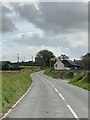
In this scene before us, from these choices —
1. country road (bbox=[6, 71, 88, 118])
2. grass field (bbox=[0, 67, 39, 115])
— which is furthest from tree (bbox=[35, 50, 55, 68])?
country road (bbox=[6, 71, 88, 118])

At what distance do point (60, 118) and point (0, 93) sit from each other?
30.0ft

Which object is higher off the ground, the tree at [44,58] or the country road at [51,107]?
the tree at [44,58]

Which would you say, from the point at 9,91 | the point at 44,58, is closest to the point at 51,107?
the point at 9,91

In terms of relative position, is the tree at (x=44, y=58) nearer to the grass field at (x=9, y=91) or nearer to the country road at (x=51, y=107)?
the grass field at (x=9, y=91)

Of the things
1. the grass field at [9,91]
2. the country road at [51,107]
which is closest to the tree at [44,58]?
the grass field at [9,91]

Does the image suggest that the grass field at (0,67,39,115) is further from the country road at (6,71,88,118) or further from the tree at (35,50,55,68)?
the tree at (35,50,55,68)

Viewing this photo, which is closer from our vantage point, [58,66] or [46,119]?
[46,119]

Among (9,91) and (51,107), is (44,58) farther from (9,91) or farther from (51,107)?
(51,107)

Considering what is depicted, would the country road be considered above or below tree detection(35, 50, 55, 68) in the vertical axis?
below

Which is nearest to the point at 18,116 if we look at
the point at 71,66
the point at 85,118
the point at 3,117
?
the point at 3,117

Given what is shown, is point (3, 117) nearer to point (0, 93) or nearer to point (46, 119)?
point (46, 119)

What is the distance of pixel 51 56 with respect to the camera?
197 meters

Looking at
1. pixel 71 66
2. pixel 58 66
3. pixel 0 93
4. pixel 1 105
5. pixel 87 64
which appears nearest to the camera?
pixel 1 105

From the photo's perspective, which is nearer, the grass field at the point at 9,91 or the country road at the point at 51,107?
the country road at the point at 51,107
